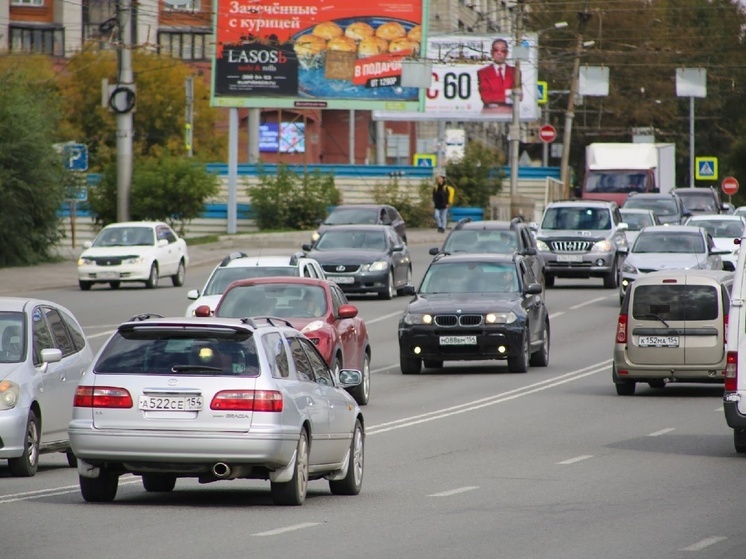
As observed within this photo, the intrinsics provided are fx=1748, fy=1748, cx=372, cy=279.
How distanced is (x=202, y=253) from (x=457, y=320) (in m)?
27.9

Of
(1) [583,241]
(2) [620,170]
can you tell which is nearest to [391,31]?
(2) [620,170]

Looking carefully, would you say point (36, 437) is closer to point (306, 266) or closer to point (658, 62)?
point (306, 266)

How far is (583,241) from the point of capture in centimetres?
4047

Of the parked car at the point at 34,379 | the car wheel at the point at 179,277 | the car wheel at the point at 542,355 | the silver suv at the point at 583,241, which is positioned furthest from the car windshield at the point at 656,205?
the parked car at the point at 34,379

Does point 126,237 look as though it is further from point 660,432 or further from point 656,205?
point 660,432

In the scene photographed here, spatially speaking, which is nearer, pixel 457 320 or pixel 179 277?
pixel 457 320

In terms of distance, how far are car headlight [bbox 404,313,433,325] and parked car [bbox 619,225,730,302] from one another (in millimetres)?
10571

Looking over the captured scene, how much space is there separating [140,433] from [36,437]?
3272mm

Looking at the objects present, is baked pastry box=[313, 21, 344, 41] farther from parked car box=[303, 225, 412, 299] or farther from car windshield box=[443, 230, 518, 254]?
car windshield box=[443, 230, 518, 254]

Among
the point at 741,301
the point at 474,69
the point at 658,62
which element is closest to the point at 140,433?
the point at 741,301

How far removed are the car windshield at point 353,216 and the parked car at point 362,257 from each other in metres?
6.45

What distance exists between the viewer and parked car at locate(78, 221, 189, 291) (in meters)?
40.2

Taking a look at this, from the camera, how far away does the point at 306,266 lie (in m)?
26.3

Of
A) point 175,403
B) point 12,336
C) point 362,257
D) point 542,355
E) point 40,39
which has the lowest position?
point 542,355
